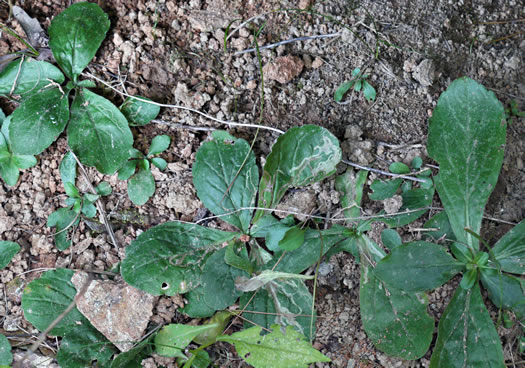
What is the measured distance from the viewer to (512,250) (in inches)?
74.6

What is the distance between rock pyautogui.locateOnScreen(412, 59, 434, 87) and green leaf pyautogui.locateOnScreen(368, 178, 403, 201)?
45 cm

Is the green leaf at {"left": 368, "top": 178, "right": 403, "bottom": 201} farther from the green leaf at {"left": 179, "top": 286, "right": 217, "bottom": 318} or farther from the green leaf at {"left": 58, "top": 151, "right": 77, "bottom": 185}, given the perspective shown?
the green leaf at {"left": 58, "top": 151, "right": 77, "bottom": 185}

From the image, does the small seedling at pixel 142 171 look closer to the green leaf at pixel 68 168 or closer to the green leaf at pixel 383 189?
the green leaf at pixel 68 168

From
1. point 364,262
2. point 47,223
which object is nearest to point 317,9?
point 364,262

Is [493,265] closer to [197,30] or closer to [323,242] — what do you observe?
[323,242]

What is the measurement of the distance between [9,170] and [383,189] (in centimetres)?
159

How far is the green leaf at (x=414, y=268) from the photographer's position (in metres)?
1.82

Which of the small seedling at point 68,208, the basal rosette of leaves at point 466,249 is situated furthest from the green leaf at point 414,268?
the small seedling at point 68,208

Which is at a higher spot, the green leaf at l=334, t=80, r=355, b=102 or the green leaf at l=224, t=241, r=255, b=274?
the green leaf at l=334, t=80, r=355, b=102

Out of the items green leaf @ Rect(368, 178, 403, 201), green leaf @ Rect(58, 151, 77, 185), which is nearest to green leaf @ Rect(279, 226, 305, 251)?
green leaf @ Rect(368, 178, 403, 201)

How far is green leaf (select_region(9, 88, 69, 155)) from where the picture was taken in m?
1.98

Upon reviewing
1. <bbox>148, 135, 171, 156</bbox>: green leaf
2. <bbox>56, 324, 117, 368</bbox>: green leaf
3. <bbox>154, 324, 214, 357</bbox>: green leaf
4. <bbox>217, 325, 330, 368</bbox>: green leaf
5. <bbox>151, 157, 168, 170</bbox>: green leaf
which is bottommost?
<bbox>56, 324, 117, 368</bbox>: green leaf

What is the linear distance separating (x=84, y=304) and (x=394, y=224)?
4.35ft

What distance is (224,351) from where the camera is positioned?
2.01 metres
